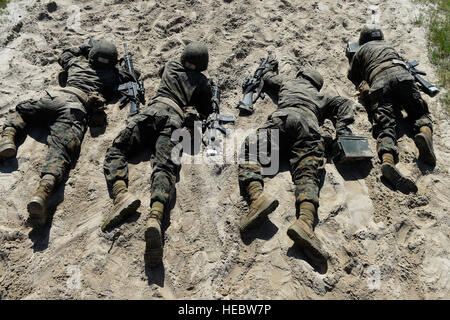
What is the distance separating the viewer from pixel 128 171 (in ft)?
14.7

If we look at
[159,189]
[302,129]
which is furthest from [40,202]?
[302,129]

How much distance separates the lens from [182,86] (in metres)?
5.11

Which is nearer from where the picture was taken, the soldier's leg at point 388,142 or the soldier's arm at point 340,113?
the soldier's leg at point 388,142

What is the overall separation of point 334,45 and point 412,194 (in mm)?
3330

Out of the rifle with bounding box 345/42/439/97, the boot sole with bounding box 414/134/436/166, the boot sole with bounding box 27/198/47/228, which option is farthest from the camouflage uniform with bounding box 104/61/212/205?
the boot sole with bounding box 414/134/436/166

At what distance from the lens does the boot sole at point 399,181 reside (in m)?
4.31

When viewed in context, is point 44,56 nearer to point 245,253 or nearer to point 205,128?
point 205,128

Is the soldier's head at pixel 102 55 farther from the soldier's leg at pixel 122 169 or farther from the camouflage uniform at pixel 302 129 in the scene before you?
the camouflage uniform at pixel 302 129

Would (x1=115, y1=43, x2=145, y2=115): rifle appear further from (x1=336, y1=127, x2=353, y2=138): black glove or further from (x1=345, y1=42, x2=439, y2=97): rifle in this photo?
(x1=345, y1=42, x2=439, y2=97): rifle

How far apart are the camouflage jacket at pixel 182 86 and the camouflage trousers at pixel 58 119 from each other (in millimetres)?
1154

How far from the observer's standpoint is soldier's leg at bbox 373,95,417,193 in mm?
4336

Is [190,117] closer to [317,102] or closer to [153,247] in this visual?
[317,102]

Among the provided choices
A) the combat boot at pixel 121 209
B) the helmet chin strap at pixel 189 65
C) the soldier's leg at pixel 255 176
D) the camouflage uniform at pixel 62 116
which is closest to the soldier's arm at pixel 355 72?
the soldier's leg at pixel 255 176

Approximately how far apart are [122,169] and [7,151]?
1.50 m
